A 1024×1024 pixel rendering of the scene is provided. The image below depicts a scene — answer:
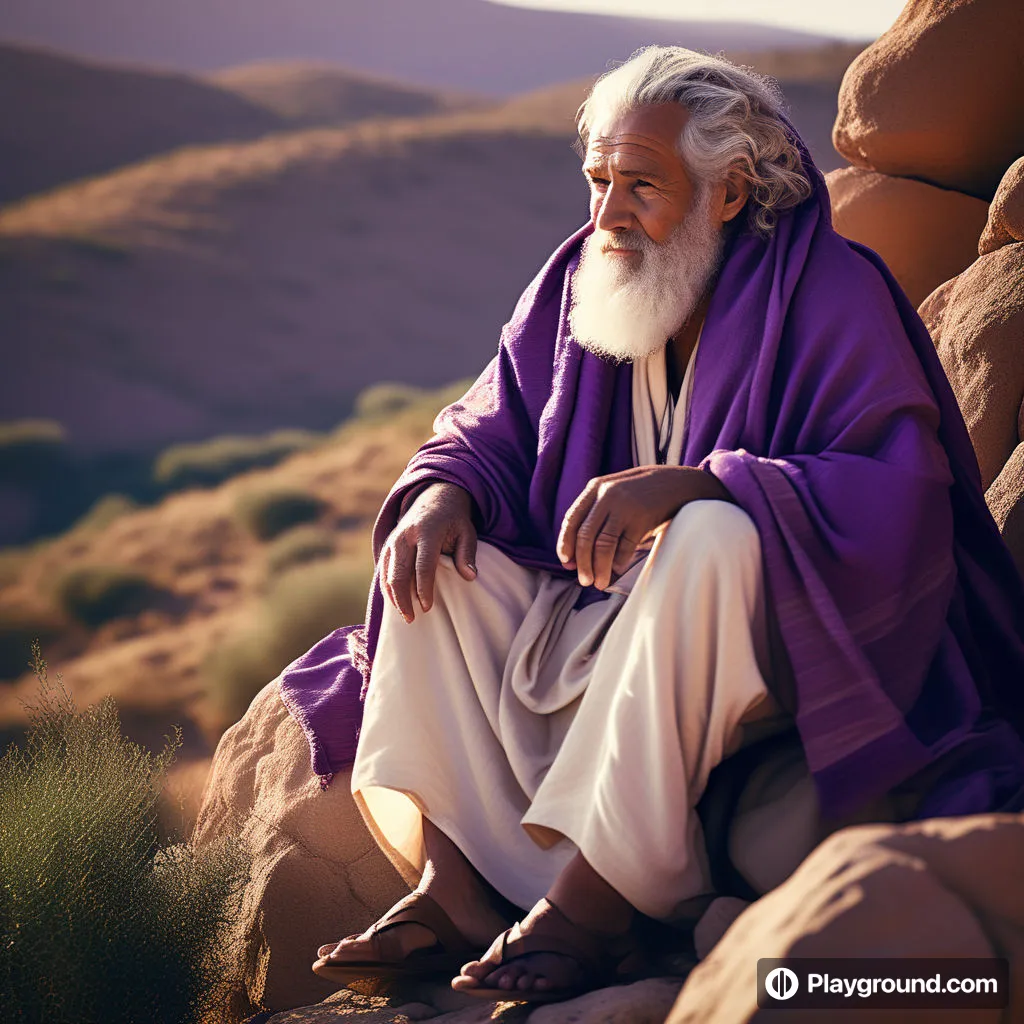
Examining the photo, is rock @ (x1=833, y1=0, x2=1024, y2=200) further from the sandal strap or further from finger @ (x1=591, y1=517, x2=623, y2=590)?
the sandal strap

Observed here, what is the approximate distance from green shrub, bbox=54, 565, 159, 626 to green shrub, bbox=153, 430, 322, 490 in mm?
6928

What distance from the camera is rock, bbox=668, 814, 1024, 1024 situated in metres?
2.10

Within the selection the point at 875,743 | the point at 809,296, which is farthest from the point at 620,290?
the point at 875,743

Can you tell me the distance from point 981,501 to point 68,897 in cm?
263

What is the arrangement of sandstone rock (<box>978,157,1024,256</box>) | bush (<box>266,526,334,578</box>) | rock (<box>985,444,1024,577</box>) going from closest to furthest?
rock (<box>985,444,1024,577</box>) → sandstone rock (<box>978,157,1024,256</box>) → bush (<box>266,526,334,578</box>)

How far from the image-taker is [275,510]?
18812 mm

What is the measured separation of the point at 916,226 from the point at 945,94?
0.56m

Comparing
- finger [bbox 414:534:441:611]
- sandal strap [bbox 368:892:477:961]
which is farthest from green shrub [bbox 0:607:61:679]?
sandal strap [bbox 368:892:477:961]

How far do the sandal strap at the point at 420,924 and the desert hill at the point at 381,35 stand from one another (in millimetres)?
64752

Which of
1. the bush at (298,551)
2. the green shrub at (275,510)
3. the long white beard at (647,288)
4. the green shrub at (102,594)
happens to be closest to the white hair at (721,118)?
the long white beard at (647,288)

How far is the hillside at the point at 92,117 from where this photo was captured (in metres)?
44.4

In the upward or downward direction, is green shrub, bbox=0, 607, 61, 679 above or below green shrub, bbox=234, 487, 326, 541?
below

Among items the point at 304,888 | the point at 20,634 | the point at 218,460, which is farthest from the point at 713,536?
the point at 218,460

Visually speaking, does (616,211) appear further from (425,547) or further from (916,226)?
(916,226)
